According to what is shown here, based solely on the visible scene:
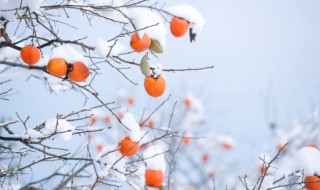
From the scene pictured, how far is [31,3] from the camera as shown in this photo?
6.07ft

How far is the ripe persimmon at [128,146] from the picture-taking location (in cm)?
229

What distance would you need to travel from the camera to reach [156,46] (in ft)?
6.61

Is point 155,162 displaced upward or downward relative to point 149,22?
downward

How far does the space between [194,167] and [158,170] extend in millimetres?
8106

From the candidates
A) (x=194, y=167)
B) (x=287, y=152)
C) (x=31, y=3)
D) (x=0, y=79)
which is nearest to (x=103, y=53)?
(x=31, y=3)

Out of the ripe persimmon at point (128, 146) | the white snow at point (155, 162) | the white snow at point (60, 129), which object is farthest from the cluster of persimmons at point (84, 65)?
the white snow at point (155, 162)

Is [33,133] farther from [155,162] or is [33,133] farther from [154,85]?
[155,162]

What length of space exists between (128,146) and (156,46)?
755 millimetres

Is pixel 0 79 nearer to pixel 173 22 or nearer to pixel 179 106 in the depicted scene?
pixel 173 22

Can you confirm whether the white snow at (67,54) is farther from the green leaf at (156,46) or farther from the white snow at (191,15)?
the white snow at (191,15)

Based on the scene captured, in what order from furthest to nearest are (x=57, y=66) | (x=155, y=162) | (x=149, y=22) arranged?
(x=155, y=162), (x=149, y=22), (x=57, y=66)

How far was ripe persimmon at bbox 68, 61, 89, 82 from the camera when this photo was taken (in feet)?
6.04

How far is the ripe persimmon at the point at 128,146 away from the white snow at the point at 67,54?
724 mm

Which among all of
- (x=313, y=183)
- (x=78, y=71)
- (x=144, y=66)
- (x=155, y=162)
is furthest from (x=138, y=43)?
(x=313, y=183)
